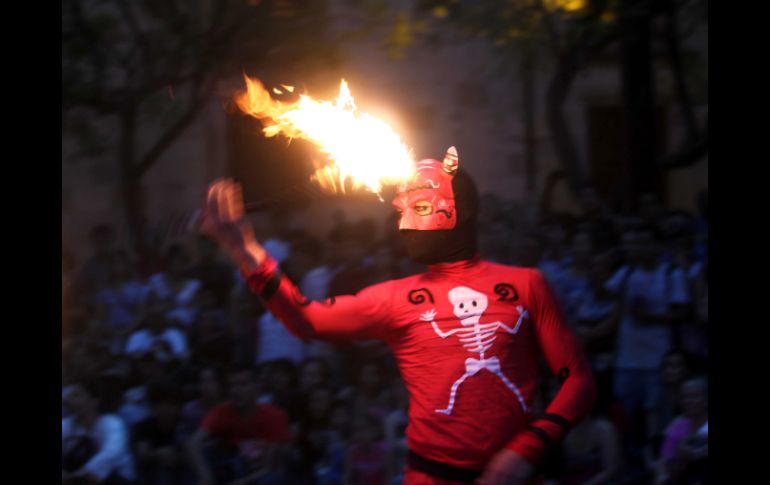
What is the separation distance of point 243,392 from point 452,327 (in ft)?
8.37

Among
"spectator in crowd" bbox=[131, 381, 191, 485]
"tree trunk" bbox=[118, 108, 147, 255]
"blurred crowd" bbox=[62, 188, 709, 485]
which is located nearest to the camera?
"blurred crowd" bbox=[62, 188, 709, 485]

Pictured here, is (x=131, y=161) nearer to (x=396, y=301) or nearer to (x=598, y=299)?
(x=598, y=299)

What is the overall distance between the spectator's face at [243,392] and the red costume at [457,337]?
2272mm

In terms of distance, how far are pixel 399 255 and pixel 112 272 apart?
2322mm

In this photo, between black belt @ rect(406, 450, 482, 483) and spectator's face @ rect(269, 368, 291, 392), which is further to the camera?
spectator's face @ rect(269, 368, 291, 392)

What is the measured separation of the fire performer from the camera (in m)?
4.07

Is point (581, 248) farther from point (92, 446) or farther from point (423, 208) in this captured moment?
point (92, 446)

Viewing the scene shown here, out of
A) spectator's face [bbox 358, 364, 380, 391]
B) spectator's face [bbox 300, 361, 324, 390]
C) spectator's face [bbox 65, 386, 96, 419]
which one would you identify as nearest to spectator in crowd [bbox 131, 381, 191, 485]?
spectator's face [bbox 65, 386, 96, 419]

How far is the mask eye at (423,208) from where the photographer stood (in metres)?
4.25

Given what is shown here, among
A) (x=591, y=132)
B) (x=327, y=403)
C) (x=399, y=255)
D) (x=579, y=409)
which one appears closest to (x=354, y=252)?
(x=399, y=255)

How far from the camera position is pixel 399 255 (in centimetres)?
738

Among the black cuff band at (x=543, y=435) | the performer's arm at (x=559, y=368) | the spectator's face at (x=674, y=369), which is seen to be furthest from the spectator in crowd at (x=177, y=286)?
the black cuff band at (x=543, y=435)

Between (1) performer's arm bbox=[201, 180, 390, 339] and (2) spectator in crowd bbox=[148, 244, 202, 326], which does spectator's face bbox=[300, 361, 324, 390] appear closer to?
(2) spectator in crowd bbox=[148, 244, 202, 326]

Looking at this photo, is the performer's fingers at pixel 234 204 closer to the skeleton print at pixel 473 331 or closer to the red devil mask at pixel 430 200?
the red devil mask at pixel 430 200
